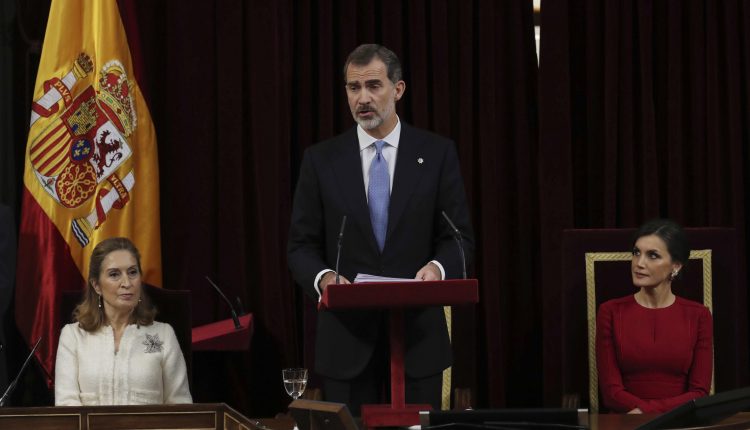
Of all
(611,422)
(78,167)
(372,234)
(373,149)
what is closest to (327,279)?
(372,234)

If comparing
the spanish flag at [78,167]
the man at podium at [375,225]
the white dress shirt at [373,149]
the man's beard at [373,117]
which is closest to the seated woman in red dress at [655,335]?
the man at podium at [375,225]

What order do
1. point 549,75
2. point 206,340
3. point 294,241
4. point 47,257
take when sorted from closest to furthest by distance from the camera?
point 294,241 → point 206,340 → point 47,257 → point 549,75

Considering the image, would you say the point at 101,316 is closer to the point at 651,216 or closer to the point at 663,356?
the point at 663,356

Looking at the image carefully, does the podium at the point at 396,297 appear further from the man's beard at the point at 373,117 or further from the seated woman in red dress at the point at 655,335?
the seated woman in red dress at the point at 655,335

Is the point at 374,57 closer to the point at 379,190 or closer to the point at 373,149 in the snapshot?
the point at 373,149

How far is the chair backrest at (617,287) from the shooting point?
419 centimetres

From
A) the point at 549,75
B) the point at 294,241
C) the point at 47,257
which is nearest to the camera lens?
the point at 294,241

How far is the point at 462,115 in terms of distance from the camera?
503cm

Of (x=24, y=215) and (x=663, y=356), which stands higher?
(x=24, y=215)

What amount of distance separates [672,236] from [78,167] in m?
2.31

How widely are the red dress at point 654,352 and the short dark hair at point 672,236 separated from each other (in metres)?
0.17

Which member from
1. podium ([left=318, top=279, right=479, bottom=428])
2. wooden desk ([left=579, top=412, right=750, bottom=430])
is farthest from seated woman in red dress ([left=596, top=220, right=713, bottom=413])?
podium ([left=318, top=279, right=479, bottom=428])

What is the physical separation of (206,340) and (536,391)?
67.1 inches

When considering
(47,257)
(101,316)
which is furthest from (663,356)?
(47,257)
